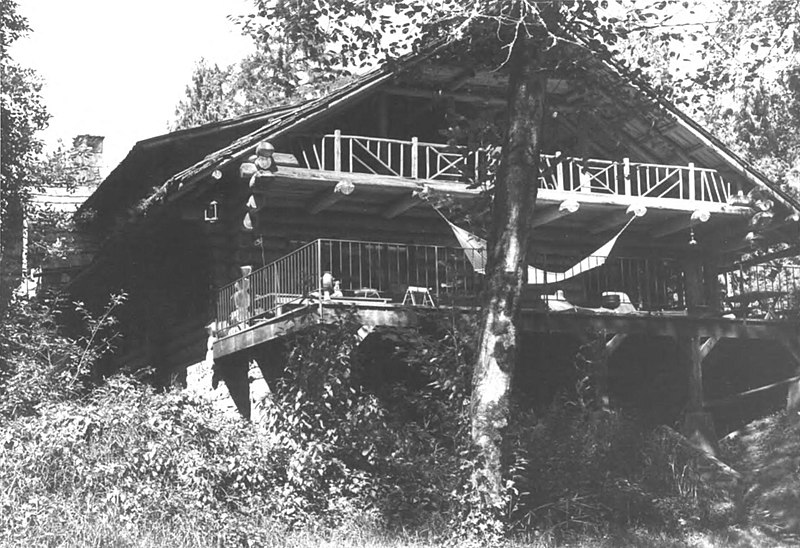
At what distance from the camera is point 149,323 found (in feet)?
67.0

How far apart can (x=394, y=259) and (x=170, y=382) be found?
511cm

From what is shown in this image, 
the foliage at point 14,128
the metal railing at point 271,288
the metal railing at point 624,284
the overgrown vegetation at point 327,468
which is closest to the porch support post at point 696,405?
the metal railing at point 624,284

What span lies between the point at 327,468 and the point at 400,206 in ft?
19.1

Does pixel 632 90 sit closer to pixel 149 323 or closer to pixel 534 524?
pixel 534 524

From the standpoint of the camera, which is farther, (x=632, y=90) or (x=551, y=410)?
(x=632, y=90)

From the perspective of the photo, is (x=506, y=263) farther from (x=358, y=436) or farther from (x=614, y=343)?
(x=614, y=343)

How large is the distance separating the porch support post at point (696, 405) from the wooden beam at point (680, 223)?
6.85 ft

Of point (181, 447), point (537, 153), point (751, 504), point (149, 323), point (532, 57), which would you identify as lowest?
point (751, 504)

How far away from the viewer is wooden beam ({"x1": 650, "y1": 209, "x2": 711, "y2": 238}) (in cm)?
1864

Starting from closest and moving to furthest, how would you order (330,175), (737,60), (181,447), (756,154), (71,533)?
(71,533) < (181,447) < (330,175) < (737,60) < (756,154)

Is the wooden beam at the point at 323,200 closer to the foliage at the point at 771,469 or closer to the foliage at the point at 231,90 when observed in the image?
the foliage at the point at 771,469

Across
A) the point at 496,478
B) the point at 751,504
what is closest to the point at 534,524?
the point at 496,478

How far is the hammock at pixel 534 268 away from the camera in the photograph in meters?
16.4

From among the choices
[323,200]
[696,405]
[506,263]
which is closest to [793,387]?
[696,405]
